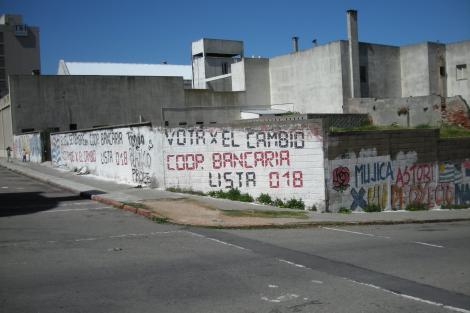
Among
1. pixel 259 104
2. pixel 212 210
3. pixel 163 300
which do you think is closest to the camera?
pixel 163 300

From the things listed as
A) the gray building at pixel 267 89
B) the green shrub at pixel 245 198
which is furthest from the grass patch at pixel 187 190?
the gray building at pixel 267 89

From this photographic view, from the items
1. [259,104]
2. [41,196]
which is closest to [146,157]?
[41,196]

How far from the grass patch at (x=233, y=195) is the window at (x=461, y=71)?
3702 centimetres

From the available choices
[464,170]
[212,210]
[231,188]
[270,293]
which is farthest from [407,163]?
[270,293]

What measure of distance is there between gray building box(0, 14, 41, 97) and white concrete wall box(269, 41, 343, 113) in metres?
60.1

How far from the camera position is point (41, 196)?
60.8ft

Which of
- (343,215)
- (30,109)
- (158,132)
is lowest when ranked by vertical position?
(343,215)

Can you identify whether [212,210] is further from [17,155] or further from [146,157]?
[17,155]

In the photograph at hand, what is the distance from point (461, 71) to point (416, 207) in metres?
33.3

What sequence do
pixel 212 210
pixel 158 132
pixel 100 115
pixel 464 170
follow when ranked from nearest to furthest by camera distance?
pixel 212 210, pixel 158 132, pixel 464 170, pixel 100 115

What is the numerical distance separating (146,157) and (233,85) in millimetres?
33268

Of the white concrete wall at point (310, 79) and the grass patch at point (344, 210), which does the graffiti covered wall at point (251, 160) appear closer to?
the grass patch at point (344, 210)

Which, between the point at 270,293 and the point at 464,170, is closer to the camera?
the point at 270,293

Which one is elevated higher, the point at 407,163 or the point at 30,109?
the point at 30,109
